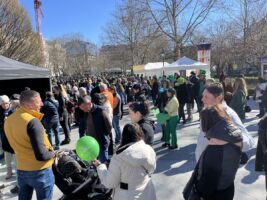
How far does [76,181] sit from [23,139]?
0.98m

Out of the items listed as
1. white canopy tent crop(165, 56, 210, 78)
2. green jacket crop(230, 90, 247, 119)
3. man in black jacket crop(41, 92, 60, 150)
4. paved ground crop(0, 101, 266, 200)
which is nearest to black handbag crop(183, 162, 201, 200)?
paved ground crop(0, 101, 266, 200)

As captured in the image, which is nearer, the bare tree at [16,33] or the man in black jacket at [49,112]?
the man in black jacket at [49,112]

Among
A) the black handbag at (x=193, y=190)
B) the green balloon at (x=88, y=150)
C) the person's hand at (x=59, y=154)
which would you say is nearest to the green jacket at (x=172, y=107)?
the person's hand at (x=59, y=154)

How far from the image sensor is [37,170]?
10.5ft

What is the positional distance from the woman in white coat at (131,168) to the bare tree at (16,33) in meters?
21.6

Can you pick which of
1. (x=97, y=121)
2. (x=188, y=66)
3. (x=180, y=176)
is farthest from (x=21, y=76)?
(x=188, y=66)

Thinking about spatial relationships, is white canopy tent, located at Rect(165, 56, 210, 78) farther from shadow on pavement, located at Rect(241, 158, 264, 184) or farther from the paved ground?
shadow on pavement, located at Rect(241, 158, 264, 184)

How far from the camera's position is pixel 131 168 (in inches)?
104

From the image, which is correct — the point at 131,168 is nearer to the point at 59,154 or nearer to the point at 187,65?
the point at 59,154

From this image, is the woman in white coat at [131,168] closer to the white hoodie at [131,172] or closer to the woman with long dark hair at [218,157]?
the white hoodie at [131,172]

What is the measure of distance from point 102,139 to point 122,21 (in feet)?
114

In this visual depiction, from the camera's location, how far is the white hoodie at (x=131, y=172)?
8.52ft

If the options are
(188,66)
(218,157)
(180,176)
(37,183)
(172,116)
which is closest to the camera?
(218,157)

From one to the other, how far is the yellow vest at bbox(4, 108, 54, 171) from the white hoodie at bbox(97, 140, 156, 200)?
2.85 feet
